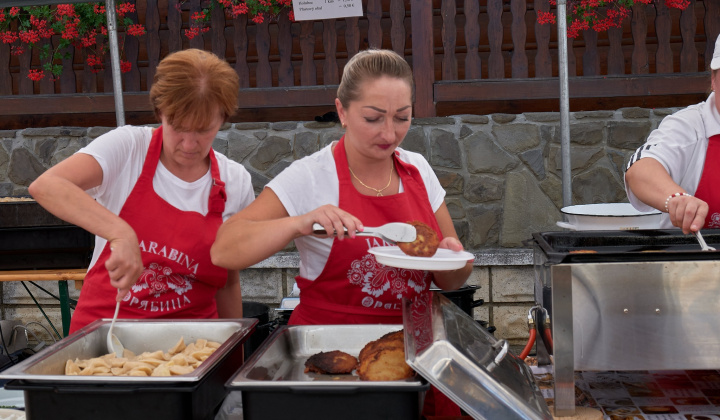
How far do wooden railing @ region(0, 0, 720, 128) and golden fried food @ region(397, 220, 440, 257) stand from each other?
3.68 meters

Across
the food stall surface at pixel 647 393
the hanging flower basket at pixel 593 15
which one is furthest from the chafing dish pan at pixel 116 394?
the hanging flower basket at pixel 593 15

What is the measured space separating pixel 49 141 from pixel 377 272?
460 cm

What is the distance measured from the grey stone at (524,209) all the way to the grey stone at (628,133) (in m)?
0.69

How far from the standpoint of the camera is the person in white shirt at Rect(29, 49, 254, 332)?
202cm

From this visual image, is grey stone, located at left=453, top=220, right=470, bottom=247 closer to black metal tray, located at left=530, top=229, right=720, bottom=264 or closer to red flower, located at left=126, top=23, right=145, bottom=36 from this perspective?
red flower, located at left=126, top=23, right=145, bottom=36

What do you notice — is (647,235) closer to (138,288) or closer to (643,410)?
(643,410)

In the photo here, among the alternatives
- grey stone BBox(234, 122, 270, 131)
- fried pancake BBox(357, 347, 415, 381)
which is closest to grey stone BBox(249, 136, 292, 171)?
grey stone BBox(234, 122, 270, 131)

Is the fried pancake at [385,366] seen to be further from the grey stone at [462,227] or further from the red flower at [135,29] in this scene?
the red flower at [135,29]

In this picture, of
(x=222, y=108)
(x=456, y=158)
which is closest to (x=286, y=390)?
(x=222, y=108)

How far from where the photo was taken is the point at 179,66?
6.68ft

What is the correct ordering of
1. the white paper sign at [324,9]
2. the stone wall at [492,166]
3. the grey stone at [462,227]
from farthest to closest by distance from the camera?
1. the grey stone at [462,227]
2. the stone wall at [492,166]
3. the white paper sign at [324,9]

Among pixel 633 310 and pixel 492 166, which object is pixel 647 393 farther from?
pixel 492 166

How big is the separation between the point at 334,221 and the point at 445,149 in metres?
3.79

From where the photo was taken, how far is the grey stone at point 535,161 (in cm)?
541
